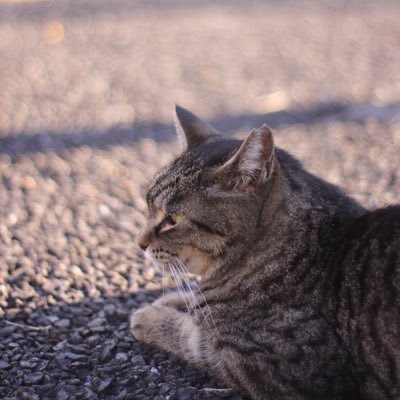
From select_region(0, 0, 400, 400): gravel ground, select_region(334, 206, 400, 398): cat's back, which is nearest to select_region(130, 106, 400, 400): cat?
select_region(334, 206, 400, 398): cat's back

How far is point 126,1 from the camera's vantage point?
1007cm

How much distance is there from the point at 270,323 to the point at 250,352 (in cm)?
15

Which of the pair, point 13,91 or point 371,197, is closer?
point 371,197

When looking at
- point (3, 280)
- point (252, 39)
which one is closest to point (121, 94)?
point (252, 39)

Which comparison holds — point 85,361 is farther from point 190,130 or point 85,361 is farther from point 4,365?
point 190,130

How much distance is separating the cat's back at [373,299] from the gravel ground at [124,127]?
64 cm

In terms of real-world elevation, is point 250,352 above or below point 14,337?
above

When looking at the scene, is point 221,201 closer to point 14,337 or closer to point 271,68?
point 14,337

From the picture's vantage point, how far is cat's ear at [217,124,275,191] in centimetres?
259

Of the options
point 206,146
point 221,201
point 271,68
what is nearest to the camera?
point 221,201

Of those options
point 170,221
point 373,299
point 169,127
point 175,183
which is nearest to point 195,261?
point 170,221

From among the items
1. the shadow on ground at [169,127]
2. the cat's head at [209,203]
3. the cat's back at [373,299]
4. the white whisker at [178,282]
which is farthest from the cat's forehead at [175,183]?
the shadow on ground at [169,127]

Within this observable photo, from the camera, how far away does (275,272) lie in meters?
2.77

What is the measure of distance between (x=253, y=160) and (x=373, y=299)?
0.76 metres
